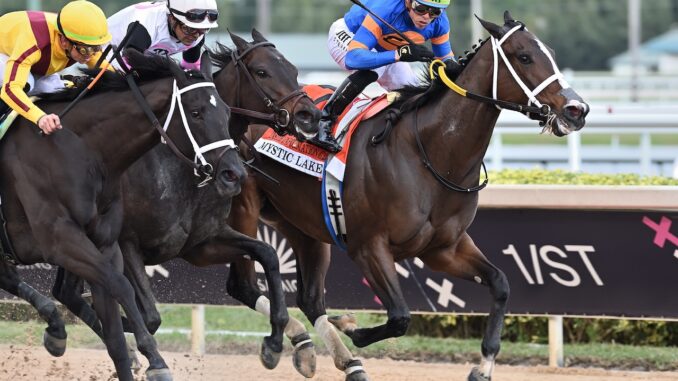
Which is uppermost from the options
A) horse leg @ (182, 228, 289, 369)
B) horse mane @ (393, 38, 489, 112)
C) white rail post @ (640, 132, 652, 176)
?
horse mane @ (393, 38, 489, 112)

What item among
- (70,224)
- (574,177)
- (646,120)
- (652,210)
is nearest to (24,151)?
(70,224)

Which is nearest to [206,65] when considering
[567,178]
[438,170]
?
[438,170]

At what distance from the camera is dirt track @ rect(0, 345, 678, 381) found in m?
7.25

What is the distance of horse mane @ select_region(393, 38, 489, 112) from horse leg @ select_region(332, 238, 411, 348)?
74cm

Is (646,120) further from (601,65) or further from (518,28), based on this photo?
(601,65)

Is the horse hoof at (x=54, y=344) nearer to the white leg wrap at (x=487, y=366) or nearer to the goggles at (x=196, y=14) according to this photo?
the goggles at (x=196, y=14)

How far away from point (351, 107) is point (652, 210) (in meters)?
1.86

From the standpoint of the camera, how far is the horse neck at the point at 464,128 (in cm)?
629

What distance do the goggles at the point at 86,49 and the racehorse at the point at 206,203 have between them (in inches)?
26.9

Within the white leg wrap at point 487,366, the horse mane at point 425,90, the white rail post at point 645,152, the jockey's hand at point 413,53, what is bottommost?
the white leg wrap at point 487,366

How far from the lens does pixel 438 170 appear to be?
635cm

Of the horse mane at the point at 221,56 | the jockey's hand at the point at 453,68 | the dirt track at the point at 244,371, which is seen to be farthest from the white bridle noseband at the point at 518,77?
the dirt track at the point at 244,371

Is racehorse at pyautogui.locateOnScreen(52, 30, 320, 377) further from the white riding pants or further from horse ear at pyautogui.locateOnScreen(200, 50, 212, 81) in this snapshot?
the white riding pants

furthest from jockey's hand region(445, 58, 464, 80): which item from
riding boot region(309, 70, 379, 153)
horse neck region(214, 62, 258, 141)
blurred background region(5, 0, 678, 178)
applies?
blurred background region(5, 0, 678, 178)
